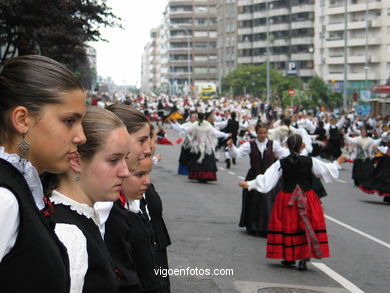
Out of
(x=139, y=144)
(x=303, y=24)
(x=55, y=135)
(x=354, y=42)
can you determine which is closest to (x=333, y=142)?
(x=139, y=144)

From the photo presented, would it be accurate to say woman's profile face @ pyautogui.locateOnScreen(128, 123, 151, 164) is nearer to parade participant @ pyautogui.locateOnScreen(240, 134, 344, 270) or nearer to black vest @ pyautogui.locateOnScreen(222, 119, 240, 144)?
parade participant @ pyautogui.locateOnScreen(240, 134, 344, 270)

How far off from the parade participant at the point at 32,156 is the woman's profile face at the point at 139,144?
65.3 inches

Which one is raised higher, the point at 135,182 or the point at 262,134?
the point at 135,182

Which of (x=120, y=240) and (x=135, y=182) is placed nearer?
(x=120, y=240)

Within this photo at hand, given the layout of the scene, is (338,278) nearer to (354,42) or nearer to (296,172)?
(296,172)

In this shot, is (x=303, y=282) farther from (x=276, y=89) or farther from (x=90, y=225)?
(x=276, y=89)

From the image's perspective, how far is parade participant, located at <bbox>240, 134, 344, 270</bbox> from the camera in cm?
911

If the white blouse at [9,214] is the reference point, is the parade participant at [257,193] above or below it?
below

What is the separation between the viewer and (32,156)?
226 centimetres

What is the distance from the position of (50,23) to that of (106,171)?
15.9 m

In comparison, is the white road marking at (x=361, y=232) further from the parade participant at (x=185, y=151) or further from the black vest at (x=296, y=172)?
the parade participant at (x=185, y=151)

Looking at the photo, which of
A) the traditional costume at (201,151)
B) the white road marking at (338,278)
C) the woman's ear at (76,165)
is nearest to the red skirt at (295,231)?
the white road marking at (338,278)

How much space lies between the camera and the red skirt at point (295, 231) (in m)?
9.09

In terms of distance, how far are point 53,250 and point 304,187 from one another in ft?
24.1
